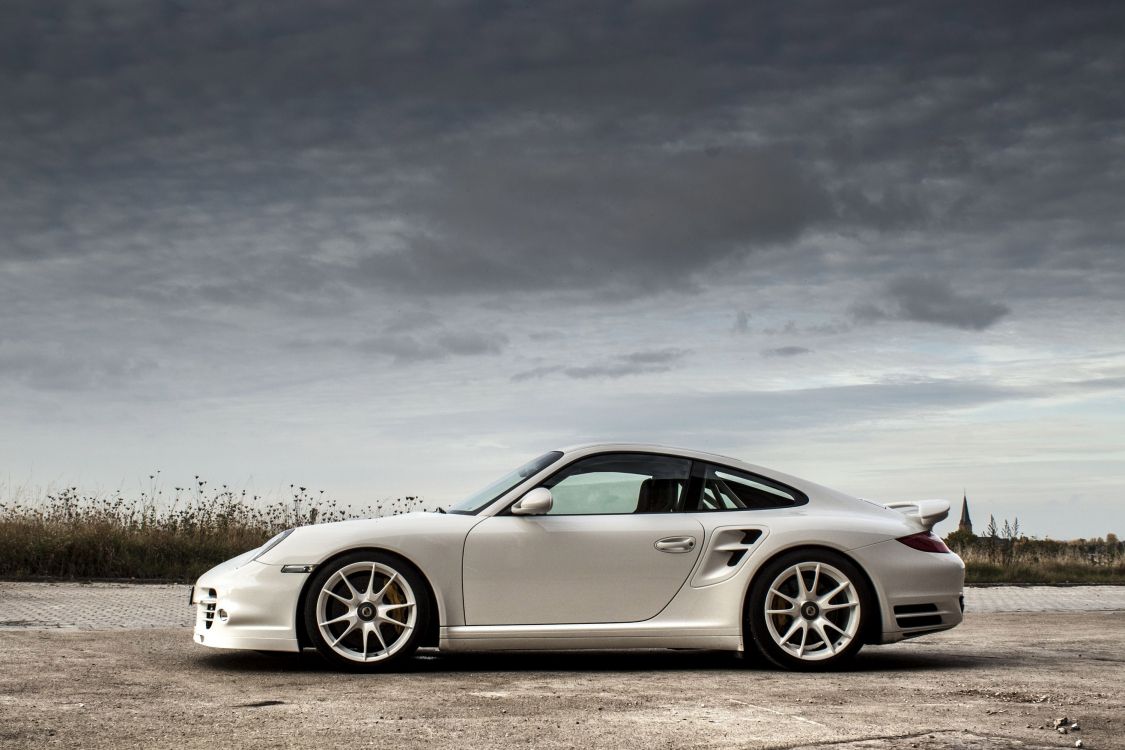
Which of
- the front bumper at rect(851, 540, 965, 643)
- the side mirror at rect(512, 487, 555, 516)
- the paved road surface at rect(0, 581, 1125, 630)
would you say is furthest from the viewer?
the paved road surface at rect(0, 581, 1125, 630)

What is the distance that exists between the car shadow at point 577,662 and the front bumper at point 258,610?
0.24 m

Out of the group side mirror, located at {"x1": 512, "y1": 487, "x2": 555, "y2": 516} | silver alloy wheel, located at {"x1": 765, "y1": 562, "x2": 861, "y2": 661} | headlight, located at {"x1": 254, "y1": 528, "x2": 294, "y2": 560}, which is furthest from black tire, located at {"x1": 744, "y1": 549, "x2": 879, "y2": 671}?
headlight, located at {"x1": 254, "y1": 528, "x2": 294, "y2": 560}

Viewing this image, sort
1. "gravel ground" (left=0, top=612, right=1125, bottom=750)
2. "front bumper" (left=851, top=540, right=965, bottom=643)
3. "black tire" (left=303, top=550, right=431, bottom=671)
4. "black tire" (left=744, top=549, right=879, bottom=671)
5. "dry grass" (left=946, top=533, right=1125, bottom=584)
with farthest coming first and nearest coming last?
"dry grass" (left=946, top=533, right=1125, bottom=584), "front bumper" (left=851, top=540, right=965, bottom=643), "black tire" (left=744, top=549, right=879, bottom=671), "black tire" (left=303, top=550, right=431, bottom=671), "gravel ground" (left=0, top=612, right=1125, bottom=750)

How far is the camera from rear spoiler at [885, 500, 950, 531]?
8469 mm

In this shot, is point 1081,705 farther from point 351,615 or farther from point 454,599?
point 351,615

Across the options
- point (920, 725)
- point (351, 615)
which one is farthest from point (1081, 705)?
point (351, 615)

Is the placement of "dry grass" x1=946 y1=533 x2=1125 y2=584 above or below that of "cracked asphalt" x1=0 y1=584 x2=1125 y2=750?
above

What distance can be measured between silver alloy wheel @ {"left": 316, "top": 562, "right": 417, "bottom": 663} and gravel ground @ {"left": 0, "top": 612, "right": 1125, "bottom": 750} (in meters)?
0.23

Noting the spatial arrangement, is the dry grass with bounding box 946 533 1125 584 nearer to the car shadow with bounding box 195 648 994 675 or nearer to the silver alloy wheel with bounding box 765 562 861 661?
the car shadow with bounding box 195 648 994 675

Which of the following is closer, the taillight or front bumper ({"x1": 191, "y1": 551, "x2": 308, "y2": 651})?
front bumper ({"x1": 191, "y1": 551, "x2": 308, "y2": 651})

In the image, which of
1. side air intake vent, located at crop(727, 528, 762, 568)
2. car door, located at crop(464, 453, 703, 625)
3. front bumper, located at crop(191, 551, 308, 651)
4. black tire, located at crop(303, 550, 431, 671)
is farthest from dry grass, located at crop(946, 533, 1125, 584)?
front bumper, located at crop(191, 551, 308, 651)

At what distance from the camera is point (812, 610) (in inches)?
313

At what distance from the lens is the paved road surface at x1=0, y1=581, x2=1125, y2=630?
1102 cm

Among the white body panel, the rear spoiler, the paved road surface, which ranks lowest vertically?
the paved road surface
